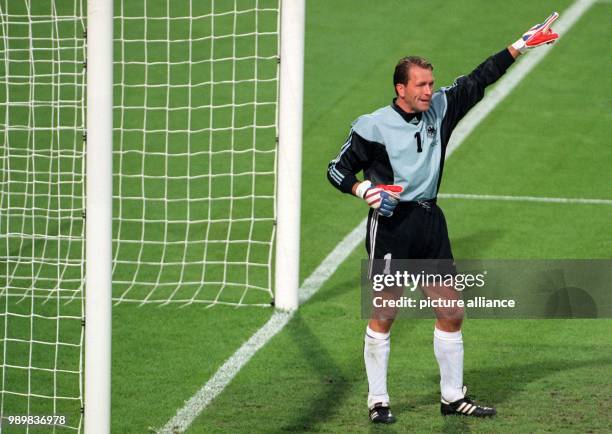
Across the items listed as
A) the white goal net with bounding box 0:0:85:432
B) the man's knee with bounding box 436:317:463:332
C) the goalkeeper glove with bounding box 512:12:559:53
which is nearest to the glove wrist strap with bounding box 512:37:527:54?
the goalkeeper glove with bounding box 512:12:559:53

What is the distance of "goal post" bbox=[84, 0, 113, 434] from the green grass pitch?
3.17 feet

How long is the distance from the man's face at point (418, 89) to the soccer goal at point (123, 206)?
1752mm

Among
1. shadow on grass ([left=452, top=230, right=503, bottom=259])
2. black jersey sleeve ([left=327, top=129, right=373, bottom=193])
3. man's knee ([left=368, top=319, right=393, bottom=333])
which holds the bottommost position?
man's knee ([left=368, top=319, right=393, bottom=333])

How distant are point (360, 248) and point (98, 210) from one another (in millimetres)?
4740

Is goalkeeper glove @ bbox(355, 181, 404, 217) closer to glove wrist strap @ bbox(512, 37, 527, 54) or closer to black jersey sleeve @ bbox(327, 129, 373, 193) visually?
black jersey sleeve @ bbox(327, 129, 373, 193)

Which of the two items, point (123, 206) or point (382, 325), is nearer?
point (382, 325)

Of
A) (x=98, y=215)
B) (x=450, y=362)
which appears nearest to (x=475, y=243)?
(x=450, y=362)

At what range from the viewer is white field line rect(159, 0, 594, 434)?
786 cm

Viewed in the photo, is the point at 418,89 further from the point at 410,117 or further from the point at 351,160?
the point at 351,160

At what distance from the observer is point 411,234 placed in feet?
24.5

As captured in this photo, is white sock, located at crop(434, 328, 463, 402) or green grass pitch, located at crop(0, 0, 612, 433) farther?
green grass pitch, located at crop(0, 0, 612, 433)

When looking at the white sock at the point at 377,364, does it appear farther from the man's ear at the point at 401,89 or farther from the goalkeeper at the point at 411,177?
the man's ear at the point at 401,89

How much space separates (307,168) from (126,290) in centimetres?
334

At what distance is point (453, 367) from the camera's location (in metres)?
7.64
